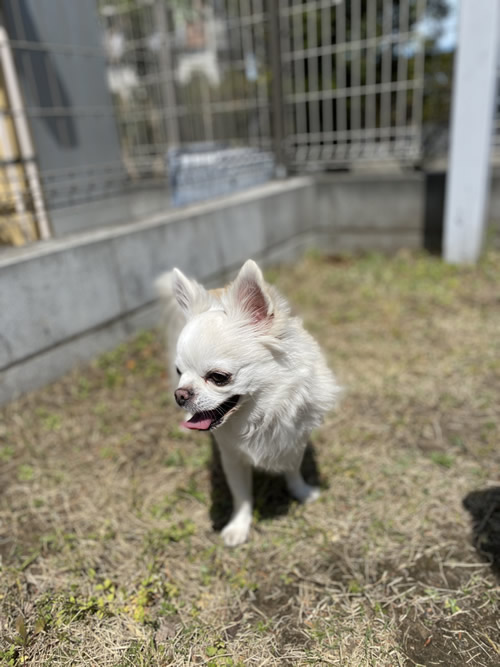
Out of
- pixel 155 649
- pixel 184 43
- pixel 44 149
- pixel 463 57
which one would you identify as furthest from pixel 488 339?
pixel 184 43

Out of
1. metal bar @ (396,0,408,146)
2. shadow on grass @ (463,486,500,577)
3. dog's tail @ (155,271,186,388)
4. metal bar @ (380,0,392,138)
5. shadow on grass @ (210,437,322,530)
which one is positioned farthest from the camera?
metal bar @ (380,0,392,138)

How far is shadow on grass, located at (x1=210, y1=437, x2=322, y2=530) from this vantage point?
2344mm

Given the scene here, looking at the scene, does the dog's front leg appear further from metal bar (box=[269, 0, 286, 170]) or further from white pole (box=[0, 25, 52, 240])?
metal bar (box=[269, 0, 286, 170])

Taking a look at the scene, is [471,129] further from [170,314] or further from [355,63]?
[170,314]

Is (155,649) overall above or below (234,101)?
below

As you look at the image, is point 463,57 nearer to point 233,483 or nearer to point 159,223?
point 159,223

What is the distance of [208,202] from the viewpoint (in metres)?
4.92

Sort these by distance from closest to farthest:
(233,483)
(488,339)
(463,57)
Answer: (233,483) → (488,339) → (463,57)

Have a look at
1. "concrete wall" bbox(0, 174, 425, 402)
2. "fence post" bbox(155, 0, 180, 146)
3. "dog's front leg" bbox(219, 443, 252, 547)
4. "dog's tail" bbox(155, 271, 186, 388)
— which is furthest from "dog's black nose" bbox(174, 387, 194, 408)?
"fence post" bbox(155, 0, 180, 146)

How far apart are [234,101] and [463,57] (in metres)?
3.12

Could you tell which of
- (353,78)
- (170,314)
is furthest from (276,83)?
(170,314)

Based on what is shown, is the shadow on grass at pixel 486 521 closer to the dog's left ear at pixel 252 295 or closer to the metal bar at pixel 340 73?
the dog's left ear at pixel 252 295

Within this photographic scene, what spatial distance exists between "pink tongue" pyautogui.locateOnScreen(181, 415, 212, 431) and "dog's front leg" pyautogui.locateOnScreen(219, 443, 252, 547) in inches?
17.5

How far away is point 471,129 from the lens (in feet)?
15.3
